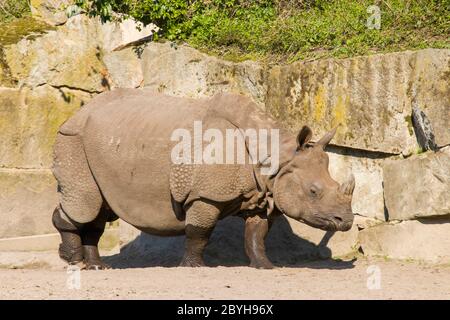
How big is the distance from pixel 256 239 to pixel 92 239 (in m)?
1.84

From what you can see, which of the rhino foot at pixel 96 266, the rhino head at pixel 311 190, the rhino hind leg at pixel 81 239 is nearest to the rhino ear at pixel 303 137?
the rhino head at pixel 311 190

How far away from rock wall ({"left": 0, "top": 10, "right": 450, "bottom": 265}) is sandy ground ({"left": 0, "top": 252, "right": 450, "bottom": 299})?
2.52 feet

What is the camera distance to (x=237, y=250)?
11.0 m

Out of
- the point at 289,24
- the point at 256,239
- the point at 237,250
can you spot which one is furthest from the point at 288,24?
the point at 256,239

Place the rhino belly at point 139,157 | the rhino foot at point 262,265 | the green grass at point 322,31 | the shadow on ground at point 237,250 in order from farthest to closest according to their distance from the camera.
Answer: the green grass at point 322,31 → the shadow on ground at point 237,250 → the rhino belly at point 139,157 → the rhino foot at point 262,265

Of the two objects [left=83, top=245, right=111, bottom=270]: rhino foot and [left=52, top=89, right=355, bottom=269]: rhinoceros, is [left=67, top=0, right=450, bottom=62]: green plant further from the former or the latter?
[left=83, top=245, right=111, bottom=270]: rhino foot

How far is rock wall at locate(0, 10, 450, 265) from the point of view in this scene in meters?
10.3

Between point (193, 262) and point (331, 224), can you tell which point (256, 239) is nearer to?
point (193, 262)

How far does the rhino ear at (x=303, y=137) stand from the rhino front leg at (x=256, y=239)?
783 mm

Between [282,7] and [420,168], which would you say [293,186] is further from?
[282,7]

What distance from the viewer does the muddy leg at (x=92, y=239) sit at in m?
10.6

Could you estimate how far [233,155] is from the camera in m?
9.48

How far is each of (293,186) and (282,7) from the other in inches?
158

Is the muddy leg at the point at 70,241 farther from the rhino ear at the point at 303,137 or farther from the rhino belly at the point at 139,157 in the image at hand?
the rhino ear at the point at 303,137
